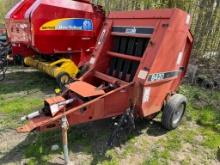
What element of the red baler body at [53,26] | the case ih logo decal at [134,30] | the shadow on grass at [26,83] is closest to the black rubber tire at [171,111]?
the case ih logo decal at [134,30]

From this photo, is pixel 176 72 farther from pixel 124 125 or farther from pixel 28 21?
pixel 28 21

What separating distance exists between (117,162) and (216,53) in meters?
4.89

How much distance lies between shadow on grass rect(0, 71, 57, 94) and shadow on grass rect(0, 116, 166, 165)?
7.37 ft

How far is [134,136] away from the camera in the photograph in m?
4.06

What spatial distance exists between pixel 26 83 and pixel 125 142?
3670 millimetres

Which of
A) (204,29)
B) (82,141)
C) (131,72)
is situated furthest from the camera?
(204,29)

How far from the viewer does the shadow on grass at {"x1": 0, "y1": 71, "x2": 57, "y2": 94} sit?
631 cm

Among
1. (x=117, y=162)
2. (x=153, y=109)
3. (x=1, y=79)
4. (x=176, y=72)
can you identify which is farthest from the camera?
(x=1, y=79)

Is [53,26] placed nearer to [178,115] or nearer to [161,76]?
[161,76]

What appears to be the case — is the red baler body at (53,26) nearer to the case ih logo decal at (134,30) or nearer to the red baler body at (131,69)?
the red baler body at (131,69)

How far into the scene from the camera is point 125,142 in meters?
3.87

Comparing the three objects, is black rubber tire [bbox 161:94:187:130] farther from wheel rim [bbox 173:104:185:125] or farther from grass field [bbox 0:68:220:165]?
grass field [bbox 0:68:220:165]

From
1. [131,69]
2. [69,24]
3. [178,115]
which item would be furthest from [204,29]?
[131,69]

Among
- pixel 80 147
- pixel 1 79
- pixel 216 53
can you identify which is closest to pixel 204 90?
pixel 216 53
